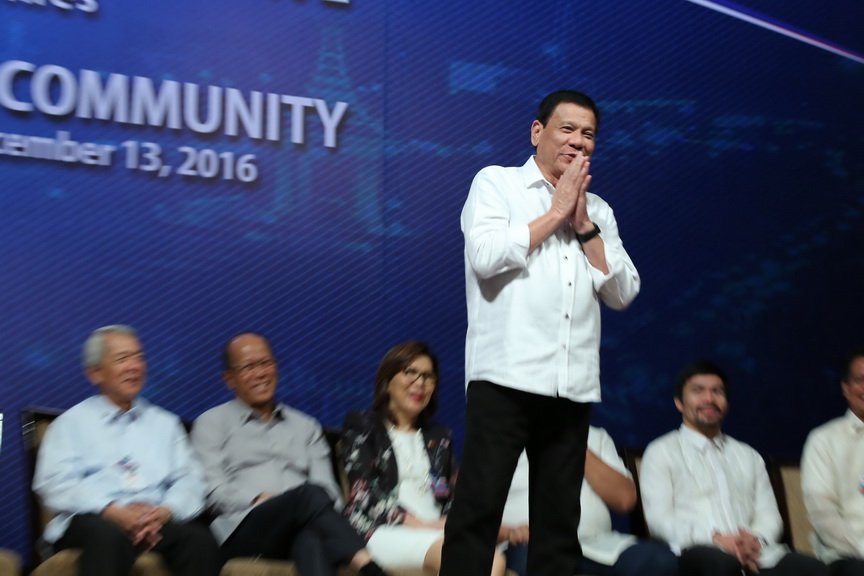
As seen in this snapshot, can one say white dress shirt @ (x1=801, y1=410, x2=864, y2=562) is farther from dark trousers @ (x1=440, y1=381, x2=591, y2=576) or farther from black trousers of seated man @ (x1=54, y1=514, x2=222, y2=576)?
black trousers of seated man @ (x1=54, y1=514, x2=222, y2=576)

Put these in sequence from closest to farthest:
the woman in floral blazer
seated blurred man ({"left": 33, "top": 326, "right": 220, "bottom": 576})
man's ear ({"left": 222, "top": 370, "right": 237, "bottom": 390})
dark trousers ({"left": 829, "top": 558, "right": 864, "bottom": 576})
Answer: seated blurred man ({"left": 33, "top": 326, "right": 220, "bottom": 576})
the woman in floral blazer
dark trousers ({"left": 829, "top": 558, "right": 864, "bottom": 576})
man's ear ({"left": 222, "top": 370, "right": 237, "bottom": 390})

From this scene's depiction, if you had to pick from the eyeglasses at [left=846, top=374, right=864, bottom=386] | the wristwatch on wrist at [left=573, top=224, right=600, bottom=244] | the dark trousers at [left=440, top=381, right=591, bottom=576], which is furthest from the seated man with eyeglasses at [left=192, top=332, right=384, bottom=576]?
the eyeglasses at [left=846, top=374, right=864, bottom=386]

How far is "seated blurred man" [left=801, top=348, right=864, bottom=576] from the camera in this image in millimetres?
3881

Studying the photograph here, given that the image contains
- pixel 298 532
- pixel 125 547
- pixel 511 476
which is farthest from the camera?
pixel 298 532

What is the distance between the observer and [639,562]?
12.1ft

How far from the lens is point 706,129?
16.3ft

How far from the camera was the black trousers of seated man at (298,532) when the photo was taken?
3439 mm

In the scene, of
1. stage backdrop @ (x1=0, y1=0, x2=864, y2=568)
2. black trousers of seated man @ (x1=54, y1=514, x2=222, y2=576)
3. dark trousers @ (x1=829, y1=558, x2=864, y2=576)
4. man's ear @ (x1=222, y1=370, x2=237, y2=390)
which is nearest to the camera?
black trousers of seated man @ (x1=54, y1=514, x2=222, y2=576)

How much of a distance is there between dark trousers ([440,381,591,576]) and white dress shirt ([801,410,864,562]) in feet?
5.26

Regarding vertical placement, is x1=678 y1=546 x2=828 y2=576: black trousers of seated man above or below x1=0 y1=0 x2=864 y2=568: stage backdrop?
below

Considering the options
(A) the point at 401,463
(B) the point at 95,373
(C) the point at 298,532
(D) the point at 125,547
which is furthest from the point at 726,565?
(B) the point at 95,373

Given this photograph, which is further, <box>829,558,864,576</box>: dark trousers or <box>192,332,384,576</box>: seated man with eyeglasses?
<box>829,558,864,576</box>: dark trousers

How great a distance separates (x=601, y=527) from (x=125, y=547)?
1.60m

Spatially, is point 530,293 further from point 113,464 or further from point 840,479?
point 840,479
